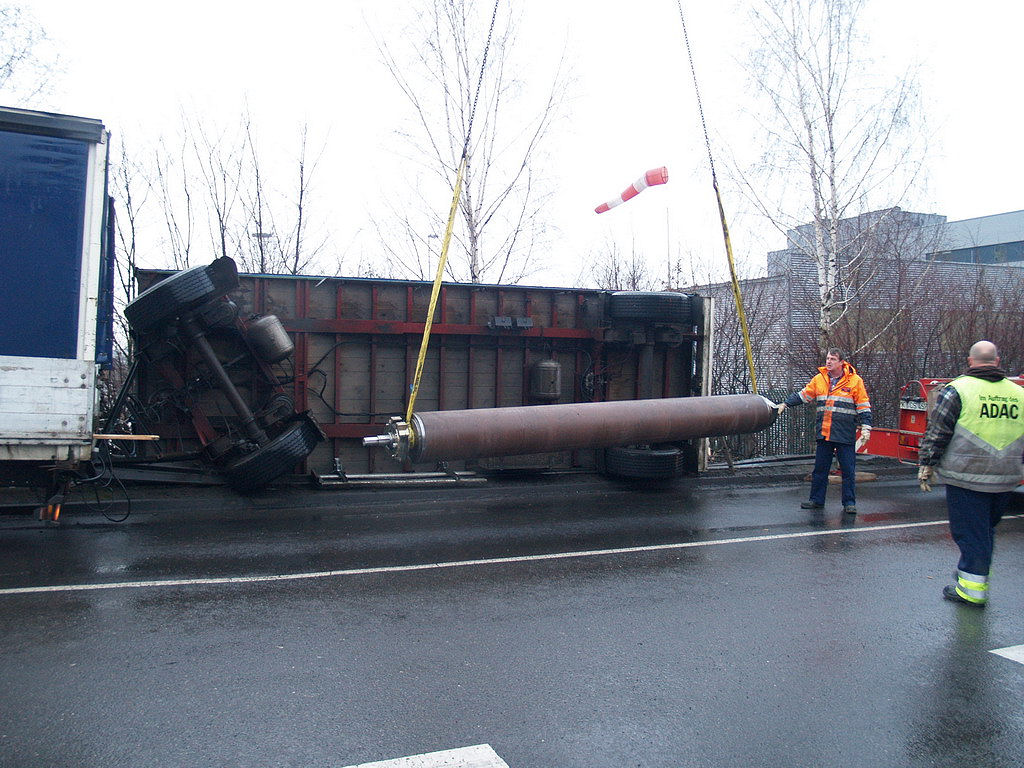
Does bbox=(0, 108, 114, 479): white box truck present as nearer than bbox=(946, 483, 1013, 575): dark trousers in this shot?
No

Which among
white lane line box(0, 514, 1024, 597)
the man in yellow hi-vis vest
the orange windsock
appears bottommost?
white lane line box(0, 514, 1024, 597)

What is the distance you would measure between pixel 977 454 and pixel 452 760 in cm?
396

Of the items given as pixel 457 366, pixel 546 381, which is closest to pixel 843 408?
pixel 546 381

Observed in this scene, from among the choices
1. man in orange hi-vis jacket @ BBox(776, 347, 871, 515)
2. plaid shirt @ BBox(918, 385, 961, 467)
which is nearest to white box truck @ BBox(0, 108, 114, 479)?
plaid shirt @ BBox(918, 385, 961, 467)

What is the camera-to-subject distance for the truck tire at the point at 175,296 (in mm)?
7707

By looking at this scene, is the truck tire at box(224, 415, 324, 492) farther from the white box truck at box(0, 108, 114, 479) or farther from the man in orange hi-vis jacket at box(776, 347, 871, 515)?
the man in orange hi-vis jacket at box(776, 347, 871, 515)

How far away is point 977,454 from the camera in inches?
195

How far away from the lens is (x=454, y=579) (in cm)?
552

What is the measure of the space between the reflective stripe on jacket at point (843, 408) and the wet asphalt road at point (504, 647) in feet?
4.07

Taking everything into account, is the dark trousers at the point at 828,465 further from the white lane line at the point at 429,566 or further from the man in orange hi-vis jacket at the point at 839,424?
the white lane line at the point at 429,566

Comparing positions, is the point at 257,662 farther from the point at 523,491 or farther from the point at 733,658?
the point at 523,491

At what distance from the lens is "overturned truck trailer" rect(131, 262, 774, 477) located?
8625mm

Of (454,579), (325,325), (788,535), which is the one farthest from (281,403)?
(788,535)

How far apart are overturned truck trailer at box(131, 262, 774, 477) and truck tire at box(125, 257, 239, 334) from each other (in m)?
0.51
